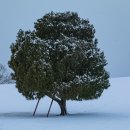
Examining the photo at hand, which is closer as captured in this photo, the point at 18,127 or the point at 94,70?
the point at 18,127

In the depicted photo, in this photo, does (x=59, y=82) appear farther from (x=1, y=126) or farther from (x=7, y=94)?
(x=7, y=94)

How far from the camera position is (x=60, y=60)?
20.2 metres

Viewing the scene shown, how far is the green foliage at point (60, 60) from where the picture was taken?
1997cm

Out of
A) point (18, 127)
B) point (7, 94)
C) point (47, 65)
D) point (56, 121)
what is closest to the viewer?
point (18, 127)

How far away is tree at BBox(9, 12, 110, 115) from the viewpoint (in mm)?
19969

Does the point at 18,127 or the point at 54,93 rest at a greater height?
the point at 54,93

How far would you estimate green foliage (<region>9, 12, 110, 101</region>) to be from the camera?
1997 cm

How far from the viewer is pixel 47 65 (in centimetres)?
1997

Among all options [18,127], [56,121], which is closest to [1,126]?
[18,127]

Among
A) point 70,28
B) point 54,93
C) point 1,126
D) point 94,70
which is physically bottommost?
point 1,126

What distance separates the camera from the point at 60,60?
20219mm

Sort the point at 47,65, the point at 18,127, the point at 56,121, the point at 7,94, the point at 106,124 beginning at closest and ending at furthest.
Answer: the point at 18,127
the point at 106,124
the point at 56,121
the point at 47,65
the point at 7,94

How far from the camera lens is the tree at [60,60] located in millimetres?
19969

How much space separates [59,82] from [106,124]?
13.8ft
